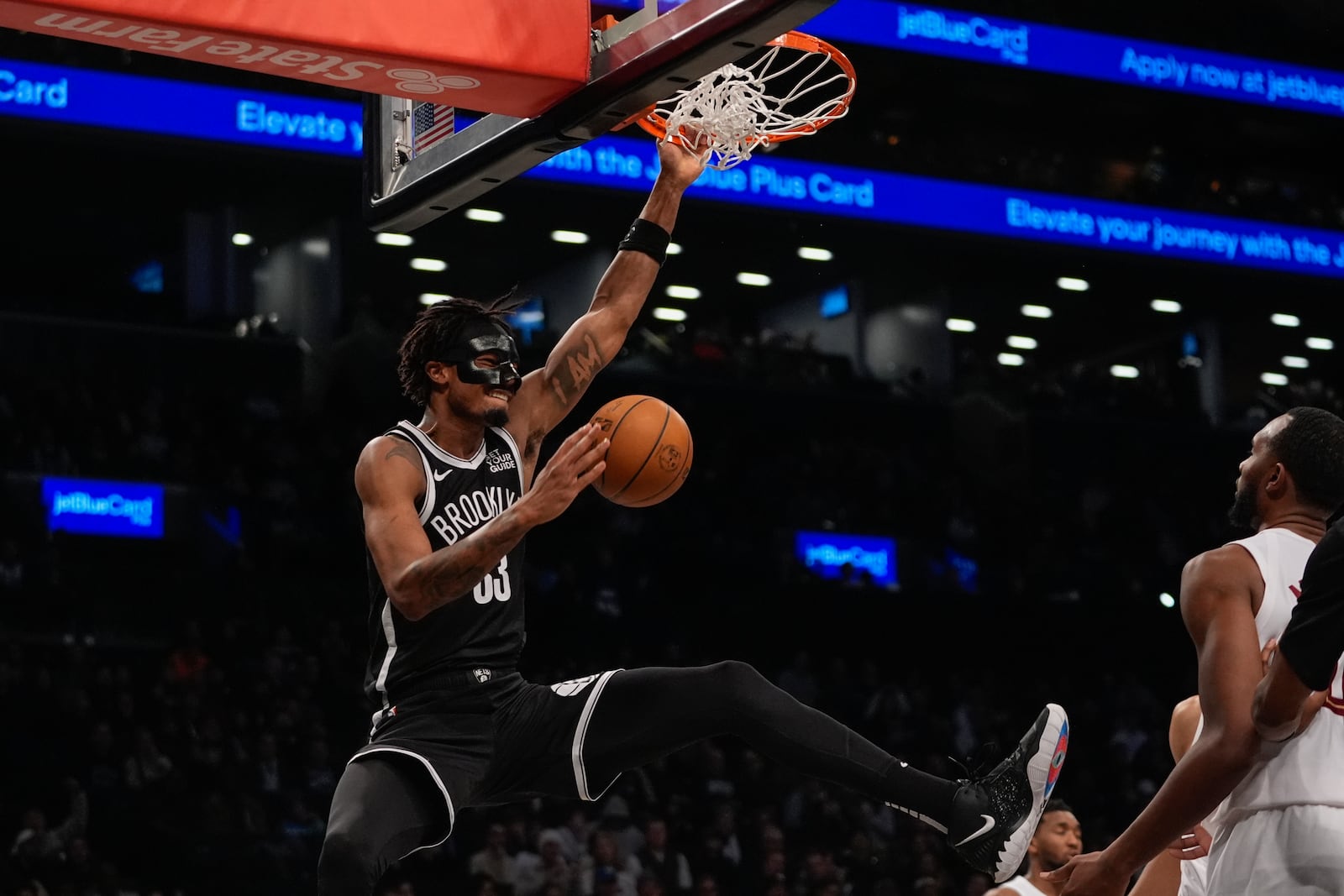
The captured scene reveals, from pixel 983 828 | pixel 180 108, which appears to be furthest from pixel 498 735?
pixel 180 108

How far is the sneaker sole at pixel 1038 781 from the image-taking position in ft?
15.0

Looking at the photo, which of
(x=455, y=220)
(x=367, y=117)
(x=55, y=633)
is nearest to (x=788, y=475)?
(x=455, y=220)

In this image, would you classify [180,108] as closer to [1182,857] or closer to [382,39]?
[382,39]

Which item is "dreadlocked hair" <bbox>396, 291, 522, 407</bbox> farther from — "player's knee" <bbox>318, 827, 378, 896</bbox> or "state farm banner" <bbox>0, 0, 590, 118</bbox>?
"player's knee" <bbox>318, 827, 378, 896</bbox>

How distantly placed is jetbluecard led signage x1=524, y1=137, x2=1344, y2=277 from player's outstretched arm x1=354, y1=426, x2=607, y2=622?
12887 mm

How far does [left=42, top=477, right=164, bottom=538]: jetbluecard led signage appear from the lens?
17188mm

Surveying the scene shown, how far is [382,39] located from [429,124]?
794 mm

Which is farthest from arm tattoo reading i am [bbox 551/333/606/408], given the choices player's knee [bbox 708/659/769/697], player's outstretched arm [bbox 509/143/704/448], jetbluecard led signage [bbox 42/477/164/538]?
jetbluecard led signage [bbox 42/477/164/538]

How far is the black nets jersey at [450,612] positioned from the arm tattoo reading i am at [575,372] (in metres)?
0.42

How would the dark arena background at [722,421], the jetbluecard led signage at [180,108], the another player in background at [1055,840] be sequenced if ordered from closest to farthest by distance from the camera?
the another player in background at [1055,840] → the dark arena background at [722,421] → the jetbluecard led signage at [180,108]

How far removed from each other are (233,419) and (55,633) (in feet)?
12.7

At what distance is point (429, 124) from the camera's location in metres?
5.56

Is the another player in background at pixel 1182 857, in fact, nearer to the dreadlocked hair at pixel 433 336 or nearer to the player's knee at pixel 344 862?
the player's knee at pixel 344 862

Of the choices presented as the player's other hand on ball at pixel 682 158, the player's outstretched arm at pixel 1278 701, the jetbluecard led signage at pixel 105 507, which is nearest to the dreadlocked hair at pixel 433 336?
the player's other hand on ball at pixel 682 158
